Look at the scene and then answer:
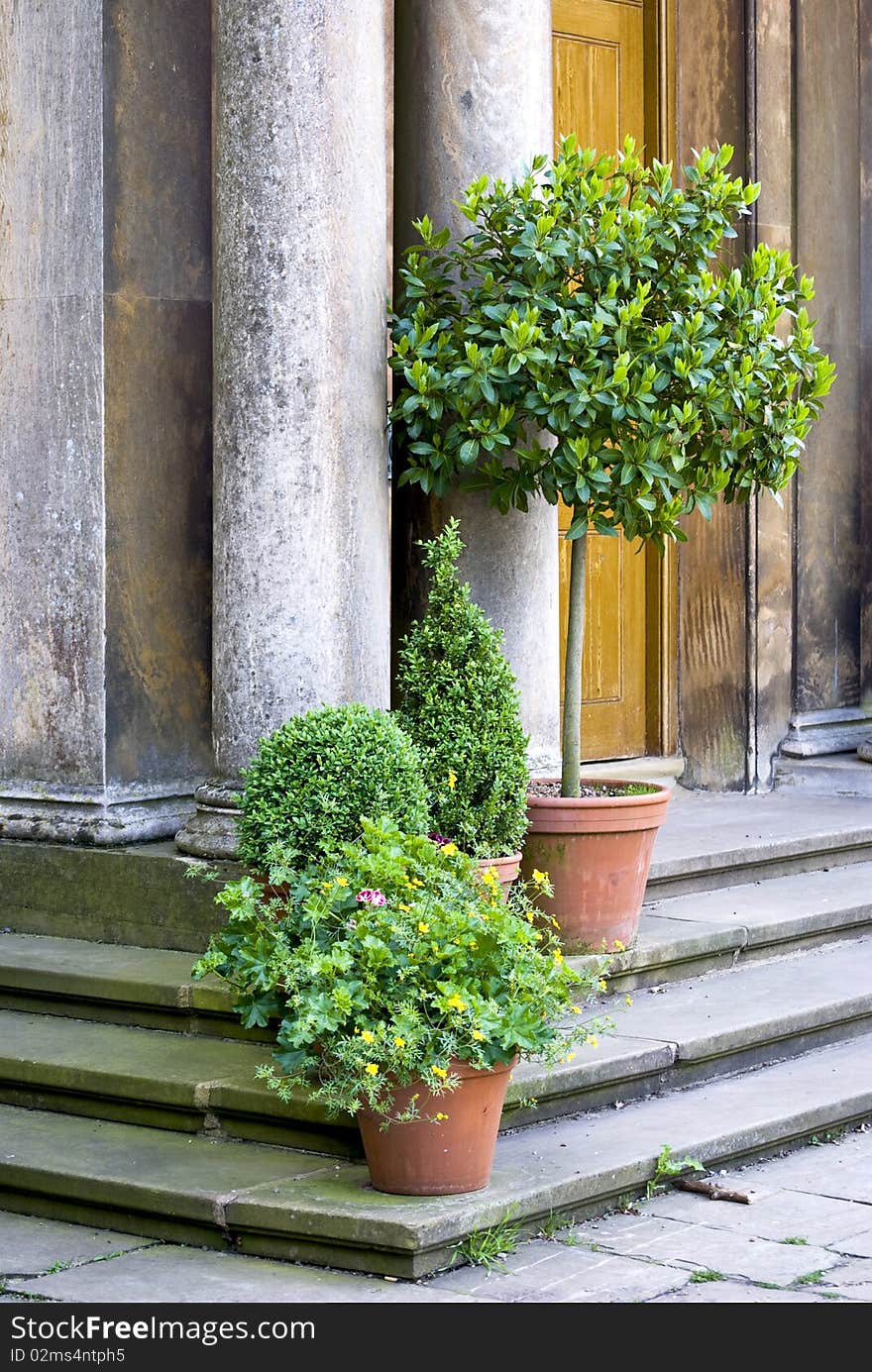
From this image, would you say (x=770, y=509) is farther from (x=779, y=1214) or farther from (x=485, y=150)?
(x=779, y=1214)

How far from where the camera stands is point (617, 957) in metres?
5.40

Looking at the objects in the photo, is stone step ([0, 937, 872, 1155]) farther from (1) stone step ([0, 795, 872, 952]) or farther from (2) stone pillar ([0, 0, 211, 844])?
(2) stone pillar ([0, 0, 211, 844])

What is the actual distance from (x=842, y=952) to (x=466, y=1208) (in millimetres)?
2554

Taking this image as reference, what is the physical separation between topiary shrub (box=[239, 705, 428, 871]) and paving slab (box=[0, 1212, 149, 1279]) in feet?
2.99

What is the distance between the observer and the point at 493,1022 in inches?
158

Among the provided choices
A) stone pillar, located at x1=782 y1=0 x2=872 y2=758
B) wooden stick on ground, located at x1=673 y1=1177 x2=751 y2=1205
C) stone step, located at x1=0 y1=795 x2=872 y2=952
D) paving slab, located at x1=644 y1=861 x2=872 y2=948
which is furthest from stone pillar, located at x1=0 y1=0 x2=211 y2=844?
stone pillar, located at x1=782 y1=0 x2=872 y2=758

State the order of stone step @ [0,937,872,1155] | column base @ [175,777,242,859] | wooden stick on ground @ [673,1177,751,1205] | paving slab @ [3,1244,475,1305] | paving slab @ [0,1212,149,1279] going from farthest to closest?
column base @ [175,777,242,859] → stone step @ [0,937,872,1155] → wooden stick on ground @ [673,1177,751,1205] → paving slab @ [0,1212,149,1279] → paving slab @ [3,1244,475,1305]

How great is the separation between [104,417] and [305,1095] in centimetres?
236

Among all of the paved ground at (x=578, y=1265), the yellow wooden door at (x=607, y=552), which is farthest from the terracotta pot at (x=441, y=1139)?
the yellow wooden door at (x=607, y=552)

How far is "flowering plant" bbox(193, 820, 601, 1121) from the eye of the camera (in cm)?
396

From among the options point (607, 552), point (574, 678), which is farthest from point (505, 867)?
point (607, 552)
